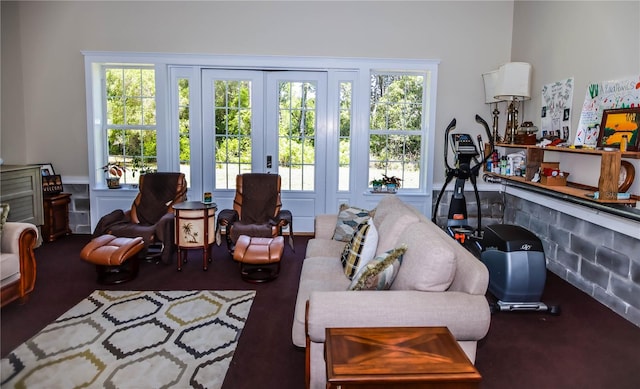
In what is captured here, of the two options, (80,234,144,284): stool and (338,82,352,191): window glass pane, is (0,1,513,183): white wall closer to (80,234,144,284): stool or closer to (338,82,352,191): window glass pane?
(338,82,352,191): window glass pane

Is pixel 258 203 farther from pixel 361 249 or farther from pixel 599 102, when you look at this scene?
pixel 599 102

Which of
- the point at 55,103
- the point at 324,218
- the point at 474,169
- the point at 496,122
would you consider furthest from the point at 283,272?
the point at 55,103

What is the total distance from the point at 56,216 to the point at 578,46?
600 centimetres

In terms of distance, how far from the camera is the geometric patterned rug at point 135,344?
99.1 inches

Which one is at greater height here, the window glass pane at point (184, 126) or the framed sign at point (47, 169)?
the window glass pane at point (184, 126)

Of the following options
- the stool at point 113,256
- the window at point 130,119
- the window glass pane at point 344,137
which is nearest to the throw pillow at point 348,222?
the stool at point 113,256

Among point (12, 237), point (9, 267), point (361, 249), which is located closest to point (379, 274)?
point (361, 249)

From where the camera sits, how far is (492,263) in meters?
3.67

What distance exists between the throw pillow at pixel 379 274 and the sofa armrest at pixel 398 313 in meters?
0.19

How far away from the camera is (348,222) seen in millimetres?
4039

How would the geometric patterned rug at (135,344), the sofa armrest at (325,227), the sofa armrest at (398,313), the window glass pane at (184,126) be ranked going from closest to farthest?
the sofa armrest at (398,313), the geometric patterned rug at (135,344), the sofa armrest at (325,227), the window glass pane at (184,126)

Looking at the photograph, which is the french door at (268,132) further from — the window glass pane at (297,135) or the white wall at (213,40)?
the white wall at (213,40)

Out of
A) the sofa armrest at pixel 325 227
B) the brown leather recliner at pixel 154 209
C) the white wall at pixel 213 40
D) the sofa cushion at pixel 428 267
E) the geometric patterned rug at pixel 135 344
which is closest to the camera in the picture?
the sofa cushion at pixel 428 267

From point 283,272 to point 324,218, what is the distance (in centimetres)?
68
